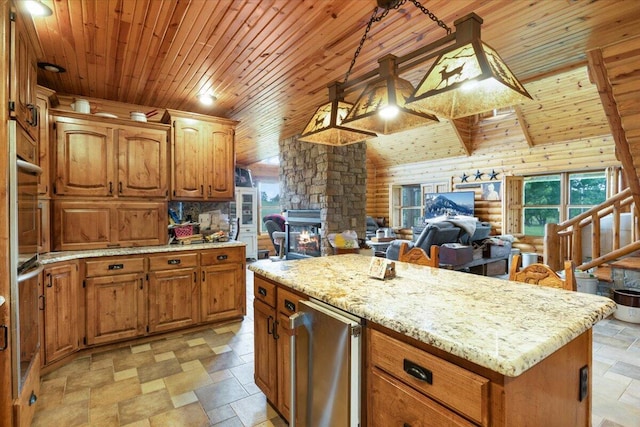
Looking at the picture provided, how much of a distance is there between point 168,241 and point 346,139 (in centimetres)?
238

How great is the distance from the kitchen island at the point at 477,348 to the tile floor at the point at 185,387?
3.66 ft

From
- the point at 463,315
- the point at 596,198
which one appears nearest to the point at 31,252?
the point at 463,315

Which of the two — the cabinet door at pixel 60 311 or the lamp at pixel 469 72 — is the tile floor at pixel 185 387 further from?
the lamp at pixel 469 72

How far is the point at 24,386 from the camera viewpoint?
1.77 meters

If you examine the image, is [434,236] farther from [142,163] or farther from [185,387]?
[142,163]

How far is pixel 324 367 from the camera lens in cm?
150

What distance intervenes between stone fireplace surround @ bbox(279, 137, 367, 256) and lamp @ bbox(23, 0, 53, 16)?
3619mm

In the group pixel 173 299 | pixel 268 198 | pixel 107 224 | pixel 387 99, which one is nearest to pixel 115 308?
pixel 173 299

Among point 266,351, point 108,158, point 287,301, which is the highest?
point 108,158

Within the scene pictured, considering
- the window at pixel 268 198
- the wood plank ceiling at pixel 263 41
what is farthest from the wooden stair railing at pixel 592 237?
the window at pixel 268 198

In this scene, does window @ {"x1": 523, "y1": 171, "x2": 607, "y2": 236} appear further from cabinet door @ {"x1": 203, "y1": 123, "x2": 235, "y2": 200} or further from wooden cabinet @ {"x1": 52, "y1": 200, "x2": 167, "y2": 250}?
wooden cabinet @ {"x1": 52, "y1": 200, "x2": 167, "y2": 250}

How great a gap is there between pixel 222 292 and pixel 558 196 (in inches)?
277

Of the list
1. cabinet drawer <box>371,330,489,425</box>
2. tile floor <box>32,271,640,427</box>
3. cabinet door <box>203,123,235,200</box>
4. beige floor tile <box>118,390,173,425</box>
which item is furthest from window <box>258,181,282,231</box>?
cabinet drawer <box>371,330,489,425</box>

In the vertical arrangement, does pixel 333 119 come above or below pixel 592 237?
above
